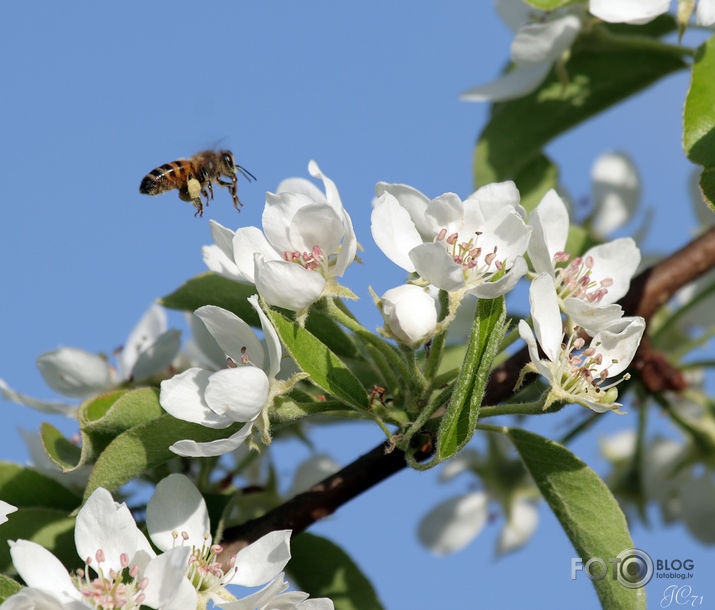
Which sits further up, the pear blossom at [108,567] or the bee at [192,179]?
the bee at [192,179]

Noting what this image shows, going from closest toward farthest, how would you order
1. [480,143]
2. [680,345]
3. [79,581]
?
[79,581] → [480,143] → [680,345]

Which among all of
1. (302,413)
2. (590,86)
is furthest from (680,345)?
(302,413)

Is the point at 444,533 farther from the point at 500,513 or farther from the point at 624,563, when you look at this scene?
the point at 624,563

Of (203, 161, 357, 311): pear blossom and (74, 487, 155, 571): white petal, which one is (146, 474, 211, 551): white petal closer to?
(74, 487, 155, 571): white petal

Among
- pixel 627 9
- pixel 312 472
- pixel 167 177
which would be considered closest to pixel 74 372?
pixel 167 177

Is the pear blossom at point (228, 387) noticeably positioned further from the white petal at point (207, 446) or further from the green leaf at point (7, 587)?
the green leaf at point (7, 587)

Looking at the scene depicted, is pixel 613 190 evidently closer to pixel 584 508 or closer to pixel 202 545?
pixel 584 508

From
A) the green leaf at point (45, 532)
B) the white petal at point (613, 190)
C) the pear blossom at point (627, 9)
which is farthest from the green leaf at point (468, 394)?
the white petal at point (613, 190)
